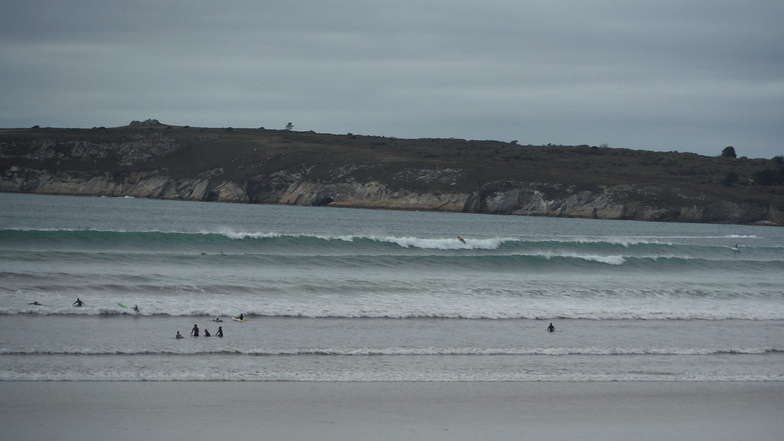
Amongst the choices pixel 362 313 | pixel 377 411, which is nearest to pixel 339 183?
pixel 362 313

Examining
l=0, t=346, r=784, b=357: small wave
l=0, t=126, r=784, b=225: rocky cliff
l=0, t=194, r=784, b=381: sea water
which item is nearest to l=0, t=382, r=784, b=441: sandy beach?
l=0, t=194, r=784, b=381: sea water

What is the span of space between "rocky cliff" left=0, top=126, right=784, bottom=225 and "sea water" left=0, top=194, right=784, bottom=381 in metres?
52.4

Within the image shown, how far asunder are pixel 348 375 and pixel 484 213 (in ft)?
252

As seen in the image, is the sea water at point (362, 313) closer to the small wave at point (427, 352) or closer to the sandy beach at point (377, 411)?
the small wave at point (427, 352)

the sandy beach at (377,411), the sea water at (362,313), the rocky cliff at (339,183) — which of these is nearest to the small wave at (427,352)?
the sea water at (362,313)

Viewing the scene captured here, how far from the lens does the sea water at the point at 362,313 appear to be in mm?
13289

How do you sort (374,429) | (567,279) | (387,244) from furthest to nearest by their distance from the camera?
(387,244), (567,279), (374,429)

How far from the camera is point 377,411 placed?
10.7 metres

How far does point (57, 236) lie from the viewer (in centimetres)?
3197

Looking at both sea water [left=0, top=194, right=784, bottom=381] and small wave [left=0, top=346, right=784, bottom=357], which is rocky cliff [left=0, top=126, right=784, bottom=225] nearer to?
sea water [left=0, top=194, right=784, bottom=381]

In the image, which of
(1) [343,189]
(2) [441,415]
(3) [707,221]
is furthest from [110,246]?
(3) [707,221]

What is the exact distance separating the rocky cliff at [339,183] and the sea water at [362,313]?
2061 inches

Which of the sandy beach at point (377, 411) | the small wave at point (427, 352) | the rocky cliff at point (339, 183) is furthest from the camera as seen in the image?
the rocky cliff at point (339, 183)

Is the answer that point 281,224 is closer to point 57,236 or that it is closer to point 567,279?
point 57,236
